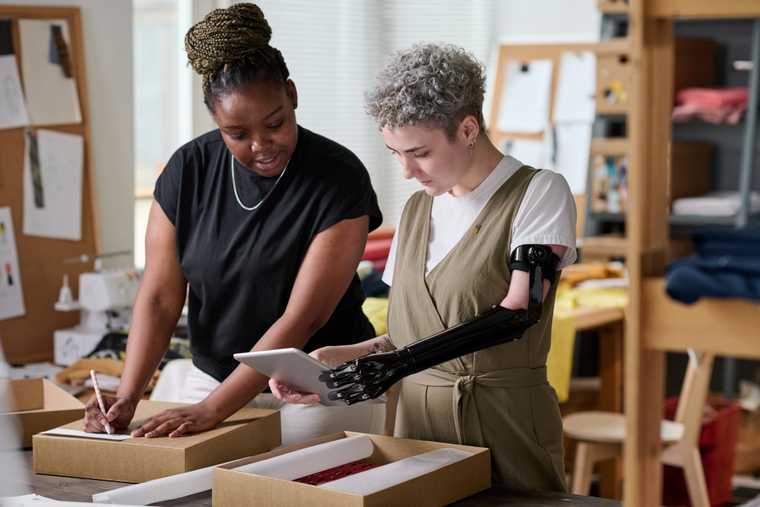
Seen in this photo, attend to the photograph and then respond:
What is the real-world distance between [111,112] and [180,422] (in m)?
2.31

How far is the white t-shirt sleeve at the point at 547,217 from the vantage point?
6.75ft

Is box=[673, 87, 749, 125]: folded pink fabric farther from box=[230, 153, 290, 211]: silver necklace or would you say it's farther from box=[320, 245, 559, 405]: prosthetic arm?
box=[320, 245, 559, 405]: prosthetic arm

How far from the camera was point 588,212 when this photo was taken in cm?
561

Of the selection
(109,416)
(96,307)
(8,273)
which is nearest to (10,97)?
(8,273)

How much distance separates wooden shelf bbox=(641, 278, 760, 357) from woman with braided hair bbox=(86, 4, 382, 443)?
1022 millimetres

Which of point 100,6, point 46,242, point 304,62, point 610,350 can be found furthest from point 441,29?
point 46,242

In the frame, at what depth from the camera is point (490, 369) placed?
7.07 feet

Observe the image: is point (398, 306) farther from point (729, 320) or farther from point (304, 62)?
point (304, 62)

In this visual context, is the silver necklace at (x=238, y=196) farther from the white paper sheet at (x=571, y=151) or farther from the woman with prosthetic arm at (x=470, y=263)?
the white paper sheet at (x=571, y=151)

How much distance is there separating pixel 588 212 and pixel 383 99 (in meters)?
3.60

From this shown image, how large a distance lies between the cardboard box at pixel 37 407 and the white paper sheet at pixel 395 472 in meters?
0.84

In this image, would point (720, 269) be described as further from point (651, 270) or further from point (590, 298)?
point (590, 298)

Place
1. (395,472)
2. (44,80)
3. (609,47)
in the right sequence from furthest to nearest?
1. (609,47)
2. (44,80)
3. (395,472)

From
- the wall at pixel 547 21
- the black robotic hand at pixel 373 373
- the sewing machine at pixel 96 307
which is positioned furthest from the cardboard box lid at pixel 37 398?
the wall at pixel 547 21
